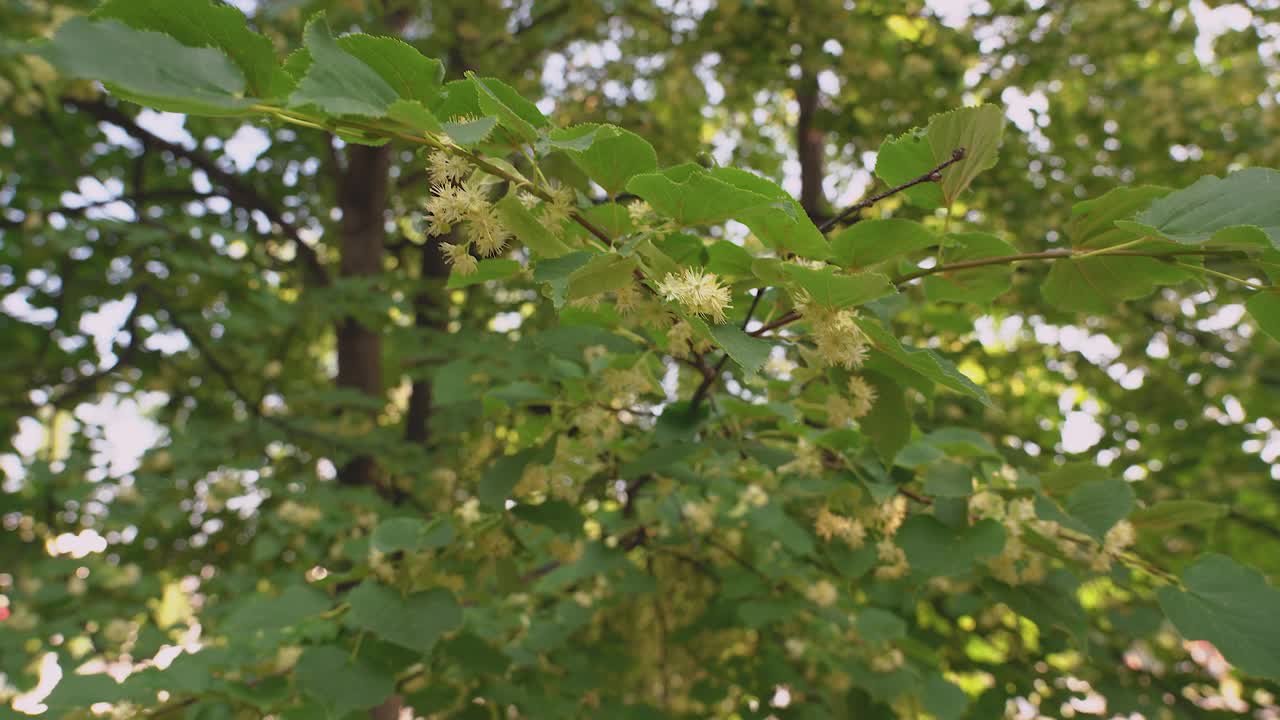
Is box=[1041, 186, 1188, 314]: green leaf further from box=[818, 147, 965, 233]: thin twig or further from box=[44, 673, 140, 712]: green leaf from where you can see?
box=[44, 673, 140, 712]: green leaf

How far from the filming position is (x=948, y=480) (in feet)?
4.54

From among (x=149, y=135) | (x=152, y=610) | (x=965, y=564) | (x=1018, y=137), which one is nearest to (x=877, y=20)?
(x=1018, y=137)

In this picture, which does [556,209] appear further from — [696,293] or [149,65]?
[149,65]

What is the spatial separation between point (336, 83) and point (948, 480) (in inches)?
46.2

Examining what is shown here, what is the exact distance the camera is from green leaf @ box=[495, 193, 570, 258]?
2.97ft

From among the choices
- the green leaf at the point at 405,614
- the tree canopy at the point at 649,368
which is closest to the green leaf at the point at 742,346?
the tree canopy at the point at 649,368

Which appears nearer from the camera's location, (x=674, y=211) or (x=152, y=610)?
(x=674, y=211)

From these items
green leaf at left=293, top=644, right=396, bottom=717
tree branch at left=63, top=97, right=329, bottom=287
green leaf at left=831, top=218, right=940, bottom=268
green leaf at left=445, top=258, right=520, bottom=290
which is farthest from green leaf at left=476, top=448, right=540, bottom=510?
tree branch at left=63, top=97, right=329, bottom=287

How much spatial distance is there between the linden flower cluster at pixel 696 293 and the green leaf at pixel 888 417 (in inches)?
16.3

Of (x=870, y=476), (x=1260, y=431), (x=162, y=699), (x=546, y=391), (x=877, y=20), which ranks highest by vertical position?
(x=877, y=20)

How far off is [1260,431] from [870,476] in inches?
104

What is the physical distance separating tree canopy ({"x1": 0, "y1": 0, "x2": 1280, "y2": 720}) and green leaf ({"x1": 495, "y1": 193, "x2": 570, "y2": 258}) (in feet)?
0.10

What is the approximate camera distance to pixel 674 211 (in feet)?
2.94

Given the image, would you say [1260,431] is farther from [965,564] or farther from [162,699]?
[162,699]
